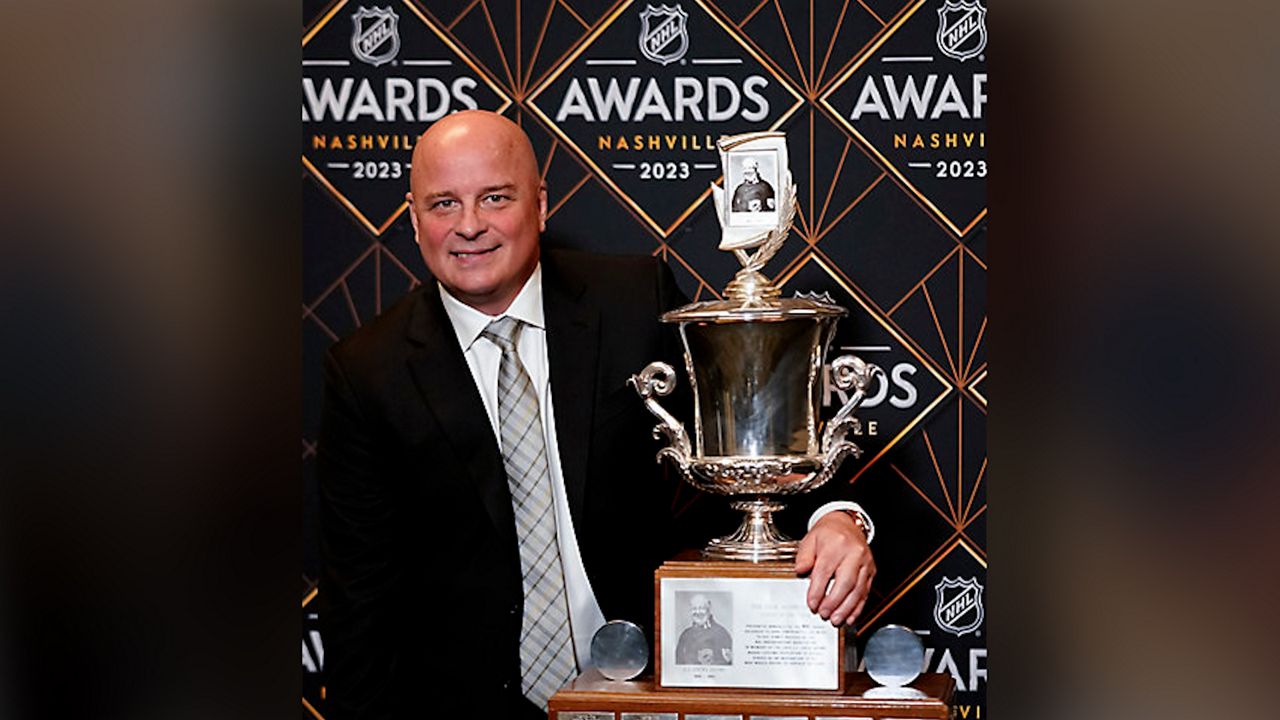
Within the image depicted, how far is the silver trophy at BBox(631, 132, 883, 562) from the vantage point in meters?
2.27

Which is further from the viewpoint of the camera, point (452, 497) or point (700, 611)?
point (452, 497)

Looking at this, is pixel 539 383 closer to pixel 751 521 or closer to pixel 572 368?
pixel 572 368

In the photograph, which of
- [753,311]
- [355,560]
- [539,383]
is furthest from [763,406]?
[355,560]

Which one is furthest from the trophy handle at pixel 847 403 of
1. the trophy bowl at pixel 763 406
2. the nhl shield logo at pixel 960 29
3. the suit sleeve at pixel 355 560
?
the nhl shield logo at pixel 960 29

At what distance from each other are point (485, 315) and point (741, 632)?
0.88m

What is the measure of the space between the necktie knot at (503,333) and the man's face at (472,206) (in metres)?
0.09

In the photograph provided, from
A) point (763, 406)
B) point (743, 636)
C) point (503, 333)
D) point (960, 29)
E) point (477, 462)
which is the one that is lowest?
point (743, 636)

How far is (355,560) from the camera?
2688 millimetres

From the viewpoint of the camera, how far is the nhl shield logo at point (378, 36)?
3.39 meters

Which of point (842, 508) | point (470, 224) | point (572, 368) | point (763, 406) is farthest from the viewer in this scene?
point (572, 368)
